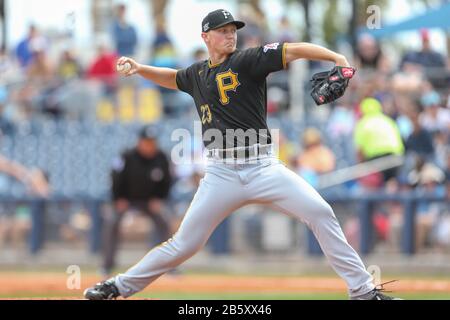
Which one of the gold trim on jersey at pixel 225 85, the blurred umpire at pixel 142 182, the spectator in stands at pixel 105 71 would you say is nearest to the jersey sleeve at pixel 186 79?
the gold trim on jersey at pixel 225 85

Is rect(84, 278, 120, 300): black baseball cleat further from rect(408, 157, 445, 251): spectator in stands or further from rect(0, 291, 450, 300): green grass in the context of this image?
rect(408, 157, 445, 251): spectator in stands

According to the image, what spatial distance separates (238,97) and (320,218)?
1068 millimetres

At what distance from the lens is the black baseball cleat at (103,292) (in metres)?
7.85

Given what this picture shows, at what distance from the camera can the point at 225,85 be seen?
7574 mm

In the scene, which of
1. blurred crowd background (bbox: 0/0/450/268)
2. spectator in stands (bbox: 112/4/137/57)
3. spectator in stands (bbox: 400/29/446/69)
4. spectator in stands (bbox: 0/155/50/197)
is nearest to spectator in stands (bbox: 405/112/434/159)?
blurred crowd background (bbox: 0/0/450/268)

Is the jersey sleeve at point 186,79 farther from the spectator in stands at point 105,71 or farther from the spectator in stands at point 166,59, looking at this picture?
the spectator in stands at point 105,71

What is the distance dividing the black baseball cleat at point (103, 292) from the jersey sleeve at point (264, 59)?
197cm

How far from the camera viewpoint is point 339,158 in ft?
56.9

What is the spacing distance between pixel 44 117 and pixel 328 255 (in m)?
12.9

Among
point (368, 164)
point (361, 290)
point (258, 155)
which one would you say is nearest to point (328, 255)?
point (361, 290)

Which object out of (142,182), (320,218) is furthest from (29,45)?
(320,218)

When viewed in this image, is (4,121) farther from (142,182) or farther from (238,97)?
(238,97)

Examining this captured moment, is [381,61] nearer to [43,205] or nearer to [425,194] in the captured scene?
[425,194]

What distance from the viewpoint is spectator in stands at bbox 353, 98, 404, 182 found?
15.8 metres
